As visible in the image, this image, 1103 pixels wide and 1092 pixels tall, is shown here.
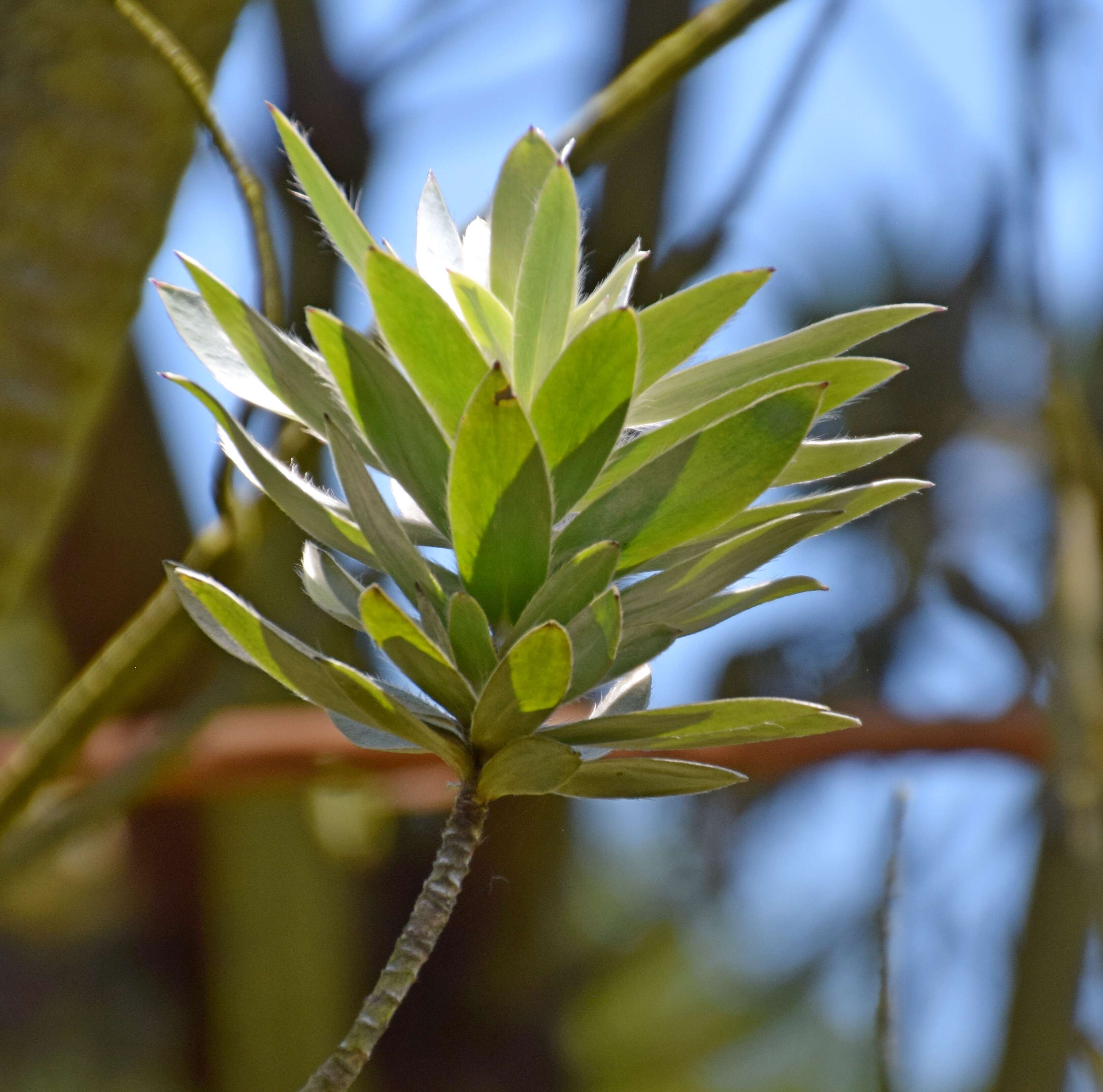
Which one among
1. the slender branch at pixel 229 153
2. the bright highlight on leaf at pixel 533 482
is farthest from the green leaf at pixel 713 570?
the slender branch at pixel 229 153

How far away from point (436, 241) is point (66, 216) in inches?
11.1

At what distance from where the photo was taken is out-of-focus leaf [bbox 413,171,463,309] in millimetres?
176

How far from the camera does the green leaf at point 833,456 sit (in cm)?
16

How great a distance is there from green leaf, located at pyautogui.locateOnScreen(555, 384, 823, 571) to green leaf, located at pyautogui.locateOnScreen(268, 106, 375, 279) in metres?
0.05

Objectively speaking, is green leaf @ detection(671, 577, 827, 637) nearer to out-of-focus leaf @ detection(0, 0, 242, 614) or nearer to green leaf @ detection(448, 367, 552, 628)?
green leaf @ detection(448, 367, 552, 628)

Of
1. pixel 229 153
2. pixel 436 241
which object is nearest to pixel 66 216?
pixel 229 153

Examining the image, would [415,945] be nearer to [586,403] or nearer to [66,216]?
[586,403]

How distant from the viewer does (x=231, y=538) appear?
359mm

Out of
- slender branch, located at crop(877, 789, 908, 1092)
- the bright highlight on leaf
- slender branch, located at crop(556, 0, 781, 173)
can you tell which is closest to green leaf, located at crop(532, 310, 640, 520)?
the bright highlight on leaf

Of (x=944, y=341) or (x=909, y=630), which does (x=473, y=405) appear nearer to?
(x=909, y=630)

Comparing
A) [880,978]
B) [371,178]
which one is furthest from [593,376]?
[371,178]

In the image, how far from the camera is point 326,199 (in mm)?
153

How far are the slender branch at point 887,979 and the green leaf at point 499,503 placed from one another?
10 cm

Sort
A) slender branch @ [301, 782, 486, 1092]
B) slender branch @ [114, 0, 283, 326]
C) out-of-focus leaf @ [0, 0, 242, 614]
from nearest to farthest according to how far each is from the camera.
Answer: slender branch @ [301, 782, 486, 1092] < slender branch @ [114, 0, 283, 326] < out-of-focus leaf @ [0, 0, 242, 614]
